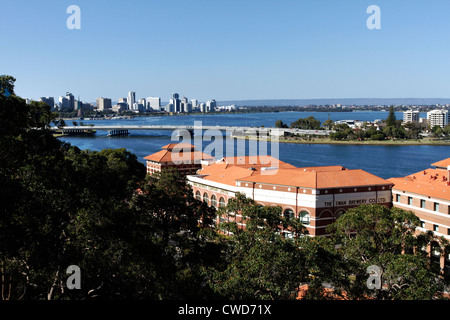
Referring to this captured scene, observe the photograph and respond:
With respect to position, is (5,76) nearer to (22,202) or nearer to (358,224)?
(22,202)

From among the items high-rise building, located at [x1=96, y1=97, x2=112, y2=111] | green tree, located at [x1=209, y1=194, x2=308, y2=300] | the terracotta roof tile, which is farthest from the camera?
→ high-rise building, located at [x1=96, y1=97, x2=112, y2=111]

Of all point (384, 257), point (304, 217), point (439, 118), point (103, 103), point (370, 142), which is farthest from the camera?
point (103, 103)

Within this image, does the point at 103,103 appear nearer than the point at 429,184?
No

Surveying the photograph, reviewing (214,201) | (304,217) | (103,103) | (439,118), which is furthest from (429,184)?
(103,103)

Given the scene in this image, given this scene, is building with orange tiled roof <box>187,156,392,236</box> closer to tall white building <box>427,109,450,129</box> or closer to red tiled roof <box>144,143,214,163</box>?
red tiled roof <box>144,143,214,163</box>

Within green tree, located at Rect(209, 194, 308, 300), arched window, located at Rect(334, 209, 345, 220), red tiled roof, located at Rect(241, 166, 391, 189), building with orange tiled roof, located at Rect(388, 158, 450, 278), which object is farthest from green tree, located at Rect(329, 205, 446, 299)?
building with orange tiled roof, located at Rect(388, 158, 450, 278)

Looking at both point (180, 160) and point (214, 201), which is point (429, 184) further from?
point (180, 160)

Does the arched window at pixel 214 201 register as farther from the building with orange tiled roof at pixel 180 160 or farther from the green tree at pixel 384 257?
the green tree at pixel 384 257

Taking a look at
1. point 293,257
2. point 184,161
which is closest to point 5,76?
point 293,257
